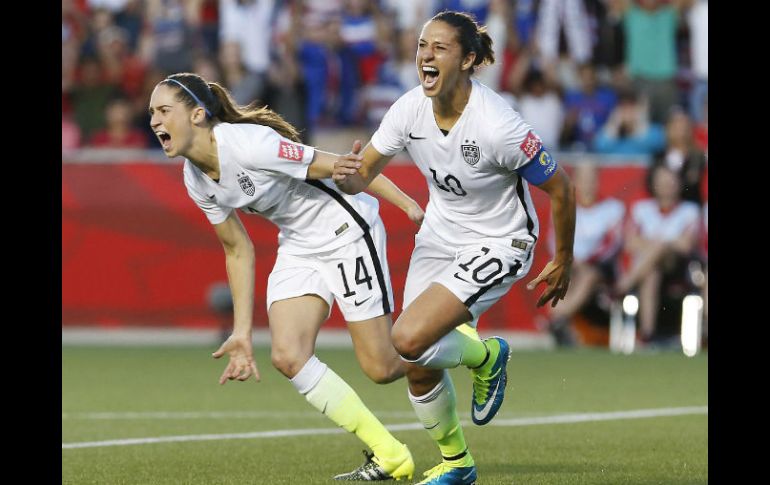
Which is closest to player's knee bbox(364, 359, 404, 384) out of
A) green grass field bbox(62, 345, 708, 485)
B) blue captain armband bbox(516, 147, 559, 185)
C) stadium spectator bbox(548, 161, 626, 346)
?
green grass field bbox(62, 345, 708, 485)

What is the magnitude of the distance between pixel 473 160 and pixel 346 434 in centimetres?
322

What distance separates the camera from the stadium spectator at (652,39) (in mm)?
18969

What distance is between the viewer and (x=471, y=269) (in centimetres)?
776

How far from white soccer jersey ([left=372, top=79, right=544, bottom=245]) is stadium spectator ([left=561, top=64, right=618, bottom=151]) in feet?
34.6

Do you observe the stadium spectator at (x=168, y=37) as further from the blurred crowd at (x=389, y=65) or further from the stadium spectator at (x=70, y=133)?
the stadium spectator at (x=70, y=133)

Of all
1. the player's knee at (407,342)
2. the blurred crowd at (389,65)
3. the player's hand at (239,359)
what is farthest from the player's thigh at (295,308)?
the blurred crowd at (389,65)

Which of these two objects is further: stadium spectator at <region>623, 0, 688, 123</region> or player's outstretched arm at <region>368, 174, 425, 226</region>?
stadium spectator at <region>623, 0, 688, 123</region>

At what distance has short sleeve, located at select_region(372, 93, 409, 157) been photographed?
308 inches

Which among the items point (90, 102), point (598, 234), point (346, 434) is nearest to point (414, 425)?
point (346, 434)

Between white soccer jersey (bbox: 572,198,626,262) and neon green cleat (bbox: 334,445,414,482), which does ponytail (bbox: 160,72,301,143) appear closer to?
neon green cleat (bbox: 334,445,414,482)

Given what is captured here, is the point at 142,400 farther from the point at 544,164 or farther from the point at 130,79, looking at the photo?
the point at 130,79

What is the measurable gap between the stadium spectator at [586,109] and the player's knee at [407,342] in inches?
444

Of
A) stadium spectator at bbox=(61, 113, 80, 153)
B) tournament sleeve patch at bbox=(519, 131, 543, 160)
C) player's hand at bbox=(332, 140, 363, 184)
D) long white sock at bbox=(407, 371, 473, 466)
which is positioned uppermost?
stadium spectator at bbox=(61, 113, 80, 153)
